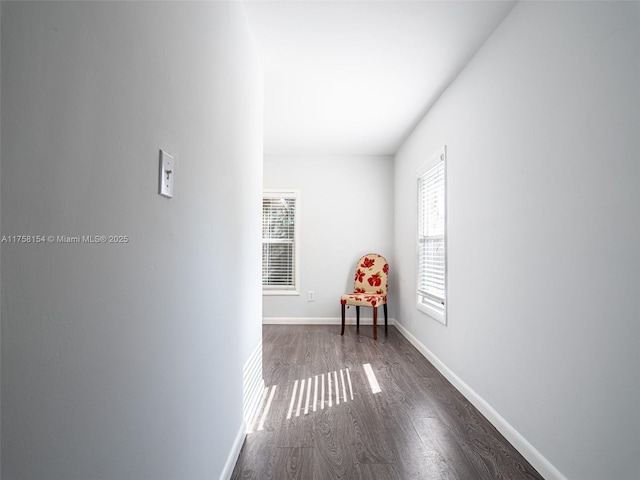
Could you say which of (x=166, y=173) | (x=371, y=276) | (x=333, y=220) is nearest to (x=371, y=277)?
(x=371, y=276)

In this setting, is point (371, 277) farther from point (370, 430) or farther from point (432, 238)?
point (370, 430)

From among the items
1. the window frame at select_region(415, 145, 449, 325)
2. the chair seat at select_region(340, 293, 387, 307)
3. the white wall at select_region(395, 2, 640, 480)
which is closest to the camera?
the white wall at select_region(395, 2, 640, 480)

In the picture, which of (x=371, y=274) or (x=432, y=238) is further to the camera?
(x=371, y=274)

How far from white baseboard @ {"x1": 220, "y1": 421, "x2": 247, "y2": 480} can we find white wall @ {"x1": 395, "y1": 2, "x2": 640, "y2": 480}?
4.68 feet

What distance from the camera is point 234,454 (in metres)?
1.69

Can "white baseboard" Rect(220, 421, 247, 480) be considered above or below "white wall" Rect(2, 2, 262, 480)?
below

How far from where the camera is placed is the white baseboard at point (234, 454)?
154 centimetres

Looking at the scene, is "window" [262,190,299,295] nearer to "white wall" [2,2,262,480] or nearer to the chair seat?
the chair seat

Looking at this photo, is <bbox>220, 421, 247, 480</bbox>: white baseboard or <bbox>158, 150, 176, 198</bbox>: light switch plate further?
<bbox>220, 421, 247, 480</bbox>: white baseboard

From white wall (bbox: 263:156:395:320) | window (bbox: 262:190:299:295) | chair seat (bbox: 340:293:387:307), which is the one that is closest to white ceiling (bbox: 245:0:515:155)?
white wall (bbox: 263:156:395:320)

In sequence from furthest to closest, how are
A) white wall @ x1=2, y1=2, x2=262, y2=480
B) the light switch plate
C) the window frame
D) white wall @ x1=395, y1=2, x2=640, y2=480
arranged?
the window frame
white wall @ x1=395, y1=2, x2=640, y2=480
the light switch plate
white wall @ x1=2, y1=2, x2=262, y2=480

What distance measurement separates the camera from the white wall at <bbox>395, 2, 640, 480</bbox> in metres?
1.22

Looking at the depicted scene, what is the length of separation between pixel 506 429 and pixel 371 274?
2891 millimetres

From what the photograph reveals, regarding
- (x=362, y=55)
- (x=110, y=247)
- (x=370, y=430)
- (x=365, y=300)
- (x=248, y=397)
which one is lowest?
(x=370, y=430)
